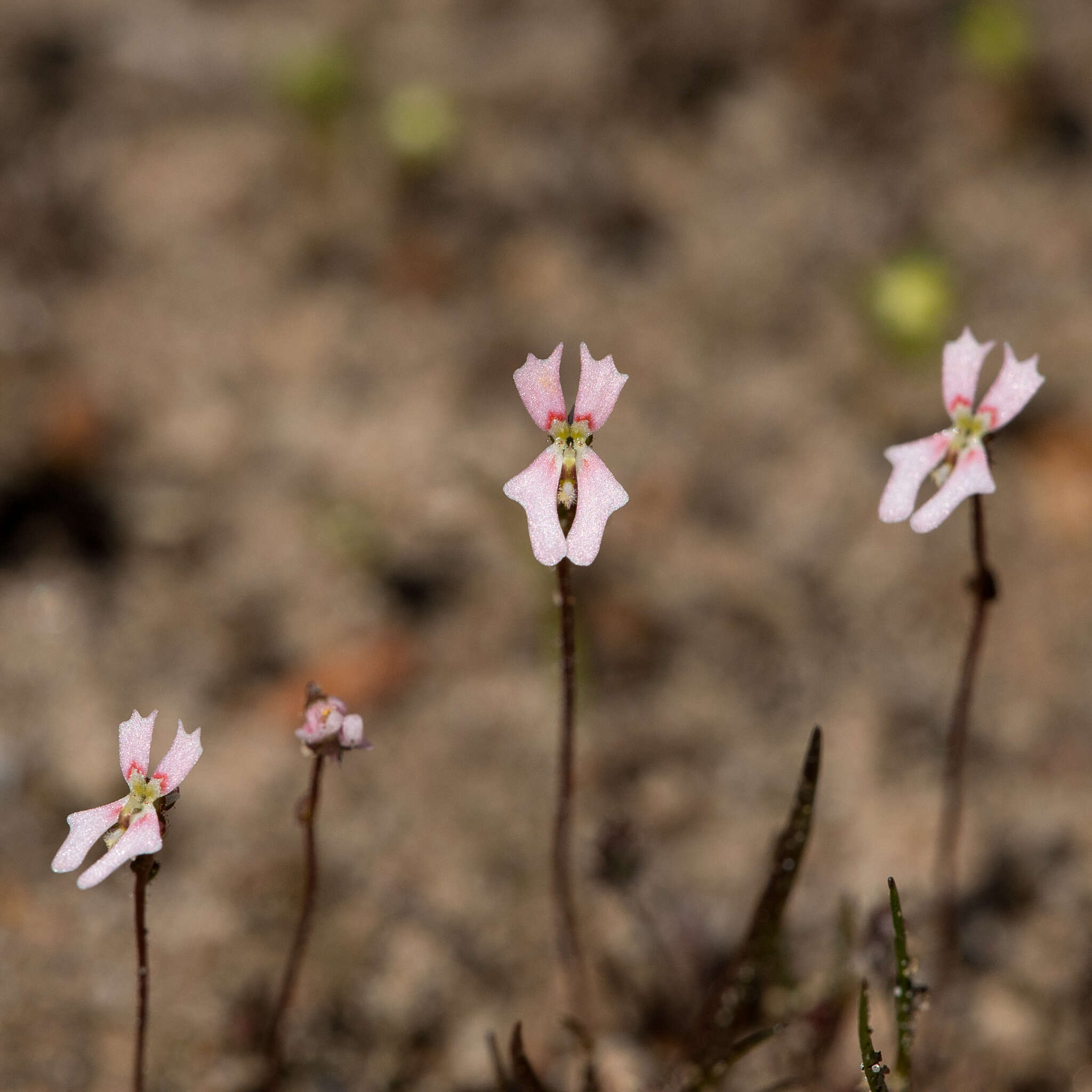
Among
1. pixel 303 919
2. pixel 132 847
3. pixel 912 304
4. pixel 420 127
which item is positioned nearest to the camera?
pixel 132 847

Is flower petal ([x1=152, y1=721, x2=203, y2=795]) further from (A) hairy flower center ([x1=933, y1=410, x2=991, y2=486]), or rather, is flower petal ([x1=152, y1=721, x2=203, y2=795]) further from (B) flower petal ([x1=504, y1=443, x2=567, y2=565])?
(A) hairy flower center ([x1=933, y1=410, x2=991, y2=486])

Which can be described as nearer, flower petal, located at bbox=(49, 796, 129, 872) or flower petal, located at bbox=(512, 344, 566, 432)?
flower petal, located at bbox=(49, 796, 129, 872)

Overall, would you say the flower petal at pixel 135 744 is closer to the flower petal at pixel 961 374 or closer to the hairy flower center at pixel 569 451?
the hairy flower center at pixel 569 451

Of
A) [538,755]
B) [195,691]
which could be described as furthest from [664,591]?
[195,691]

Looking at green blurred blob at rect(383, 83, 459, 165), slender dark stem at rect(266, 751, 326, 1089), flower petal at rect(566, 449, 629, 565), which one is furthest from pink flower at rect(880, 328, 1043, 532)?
green blurred blob at rect(383, 83, 459, 165)

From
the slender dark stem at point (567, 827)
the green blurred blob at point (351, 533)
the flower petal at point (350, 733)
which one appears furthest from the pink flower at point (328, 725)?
the green blurred blob at point (351, 533)

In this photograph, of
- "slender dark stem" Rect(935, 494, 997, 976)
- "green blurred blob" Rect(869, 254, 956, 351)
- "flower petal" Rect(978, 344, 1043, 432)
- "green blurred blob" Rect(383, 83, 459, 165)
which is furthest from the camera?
"green blurred blob" Rect(383, 83, 459, 165)

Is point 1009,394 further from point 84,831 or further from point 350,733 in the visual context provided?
point 84,831

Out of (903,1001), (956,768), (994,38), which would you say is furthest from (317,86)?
(903,1001)
